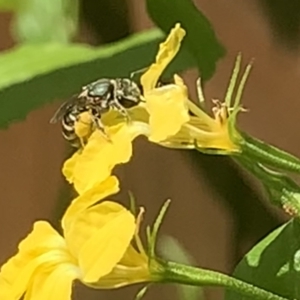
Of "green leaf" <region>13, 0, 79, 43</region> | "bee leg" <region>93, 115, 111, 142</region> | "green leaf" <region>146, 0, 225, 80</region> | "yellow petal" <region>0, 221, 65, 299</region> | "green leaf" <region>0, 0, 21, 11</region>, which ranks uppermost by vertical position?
"green leaf" <region>0, 0, 21, 11</region>

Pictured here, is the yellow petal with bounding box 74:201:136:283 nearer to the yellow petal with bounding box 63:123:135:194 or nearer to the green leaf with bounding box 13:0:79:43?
the yellow petal with bounding box 63:123:135:194

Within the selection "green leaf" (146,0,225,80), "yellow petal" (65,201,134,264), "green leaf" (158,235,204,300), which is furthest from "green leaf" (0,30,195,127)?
"green leaf" (158,235,204,300)

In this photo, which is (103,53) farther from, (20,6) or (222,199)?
(222,199)

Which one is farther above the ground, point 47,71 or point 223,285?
point 47,71

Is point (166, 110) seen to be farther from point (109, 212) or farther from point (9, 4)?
point (9, 4)

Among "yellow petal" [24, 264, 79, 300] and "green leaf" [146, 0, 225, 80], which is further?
"green leaf" [146, 0, 225, 80]

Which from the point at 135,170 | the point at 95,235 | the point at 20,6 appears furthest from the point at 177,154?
the point at 95,235

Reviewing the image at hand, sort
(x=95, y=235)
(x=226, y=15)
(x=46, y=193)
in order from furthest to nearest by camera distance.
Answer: (x=46, y=193) → (x=226, y=15) → (x=95, y=235)
